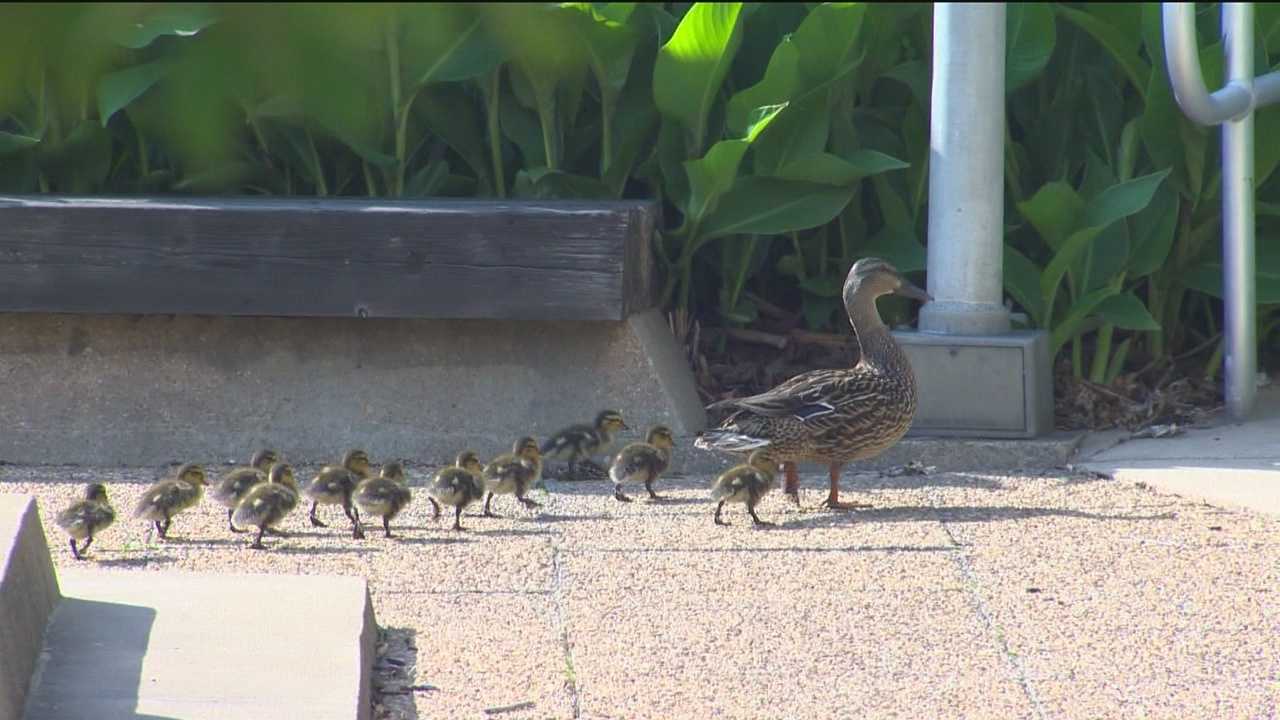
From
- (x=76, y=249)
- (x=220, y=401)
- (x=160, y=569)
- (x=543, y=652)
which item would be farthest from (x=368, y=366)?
(x=543, y=652)

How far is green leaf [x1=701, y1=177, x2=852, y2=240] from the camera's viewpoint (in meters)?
8.99

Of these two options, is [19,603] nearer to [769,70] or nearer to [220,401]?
[220,401]

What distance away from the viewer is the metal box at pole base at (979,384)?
27.2ft

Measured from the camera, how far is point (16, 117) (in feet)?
30.3

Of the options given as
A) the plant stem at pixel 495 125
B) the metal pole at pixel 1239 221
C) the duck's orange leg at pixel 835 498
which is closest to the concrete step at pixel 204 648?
the duck's orange leg at pixel 835 498

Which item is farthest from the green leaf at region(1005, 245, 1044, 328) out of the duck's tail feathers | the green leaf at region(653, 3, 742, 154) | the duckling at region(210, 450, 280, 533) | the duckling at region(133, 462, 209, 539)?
the duckling at region(133, 462, 209, 539)

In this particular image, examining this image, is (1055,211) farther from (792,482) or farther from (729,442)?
(729,442)

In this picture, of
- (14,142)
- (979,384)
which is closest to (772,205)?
(979,384)

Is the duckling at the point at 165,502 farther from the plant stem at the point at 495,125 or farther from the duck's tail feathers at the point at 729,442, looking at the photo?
the plant stem at the point at 495,125

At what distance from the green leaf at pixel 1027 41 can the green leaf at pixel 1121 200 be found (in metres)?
0.82

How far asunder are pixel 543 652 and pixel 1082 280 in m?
4.46

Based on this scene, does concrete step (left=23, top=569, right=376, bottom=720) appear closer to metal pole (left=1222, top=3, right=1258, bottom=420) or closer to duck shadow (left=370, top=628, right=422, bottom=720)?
duck shadow (left=370, top=628, right=422, bottom=720)

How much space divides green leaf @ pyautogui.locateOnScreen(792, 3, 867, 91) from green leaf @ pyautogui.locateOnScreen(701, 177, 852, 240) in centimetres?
52

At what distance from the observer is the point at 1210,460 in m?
7.96
